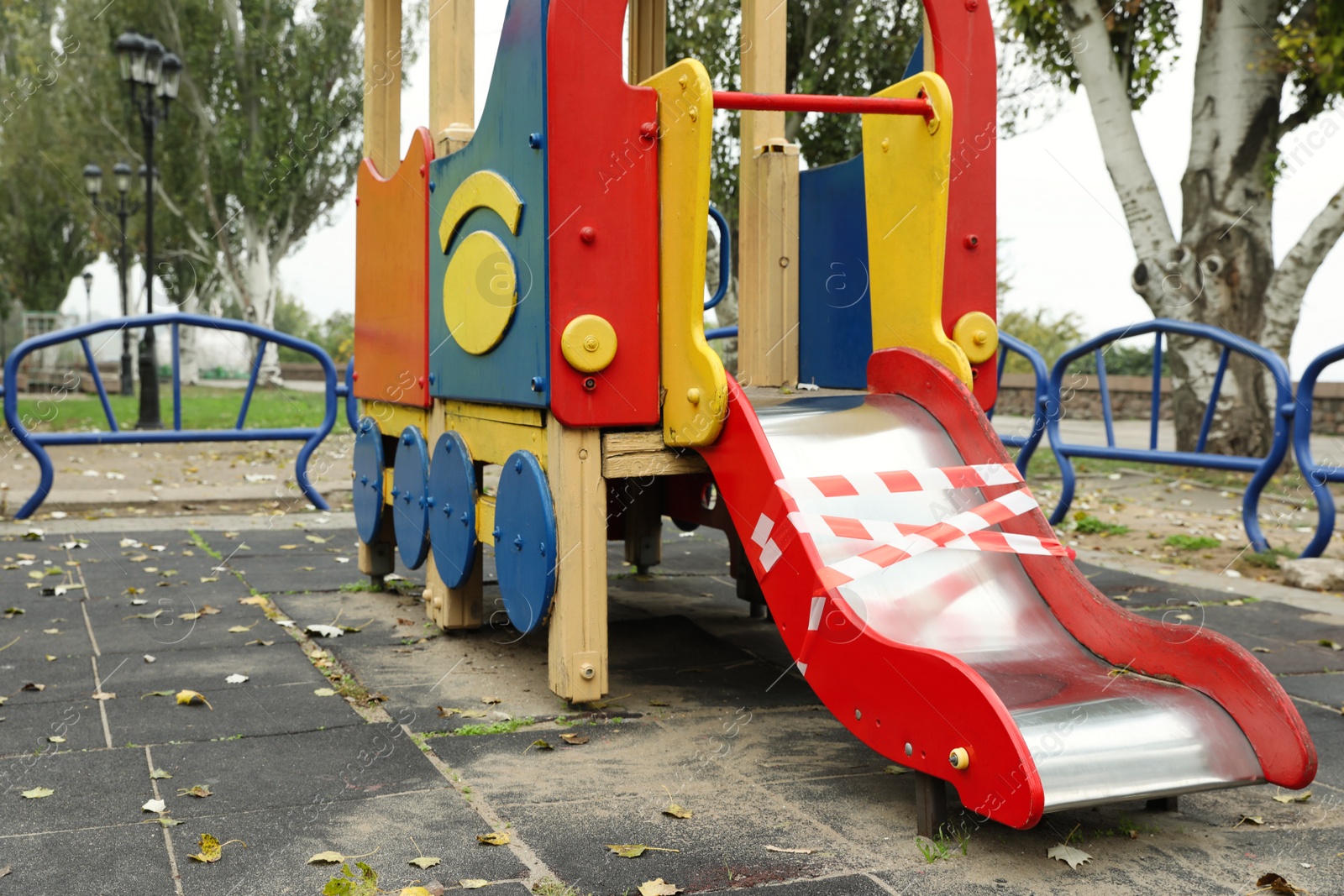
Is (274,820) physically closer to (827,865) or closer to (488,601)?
(827,865)

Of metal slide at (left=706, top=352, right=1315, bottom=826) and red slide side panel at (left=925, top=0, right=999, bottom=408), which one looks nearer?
metal slide at (left=706, top=352, right=1315, bottom=826)

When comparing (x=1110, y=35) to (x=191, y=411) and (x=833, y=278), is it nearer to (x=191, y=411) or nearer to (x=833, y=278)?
(x=833, y=278)

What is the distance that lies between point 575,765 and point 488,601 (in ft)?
8.54

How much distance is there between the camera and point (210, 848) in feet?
9.04

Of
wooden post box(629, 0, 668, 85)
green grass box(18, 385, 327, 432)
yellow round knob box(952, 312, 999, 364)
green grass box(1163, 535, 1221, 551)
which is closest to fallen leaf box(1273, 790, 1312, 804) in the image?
yellow round knob box(952, 312, 999, 364)

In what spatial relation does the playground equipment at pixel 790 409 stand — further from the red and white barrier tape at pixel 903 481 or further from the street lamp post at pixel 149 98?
the street lamp post at pixel 149 98

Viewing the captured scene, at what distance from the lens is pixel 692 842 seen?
283 centimetres

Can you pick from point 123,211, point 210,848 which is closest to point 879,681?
point 210,848

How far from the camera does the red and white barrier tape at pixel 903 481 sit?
3.49m

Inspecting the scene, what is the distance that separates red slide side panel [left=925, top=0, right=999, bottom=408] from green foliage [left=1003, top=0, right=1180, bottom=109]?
733cm

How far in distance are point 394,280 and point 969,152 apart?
2598 mm

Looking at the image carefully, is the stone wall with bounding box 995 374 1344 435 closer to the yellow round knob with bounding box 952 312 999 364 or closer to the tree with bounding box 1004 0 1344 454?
the tree with bounding box 1004 0 1344 454

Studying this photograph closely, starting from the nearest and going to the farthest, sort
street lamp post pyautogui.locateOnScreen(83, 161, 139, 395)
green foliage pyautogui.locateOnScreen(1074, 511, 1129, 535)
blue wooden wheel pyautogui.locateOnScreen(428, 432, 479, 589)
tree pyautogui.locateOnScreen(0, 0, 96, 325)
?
blue wooden wheel pyautogui.locateOnScreen(428, 432, 479, 589) → green foliage pyautogui.locateOnScreen(1074, 511, 1129, 535) → street lamp post pyautogui.locateOnScreen(83, 161, 139, 395) → tree pyautogui.locateOnScreen(0, 0, 96, 325)

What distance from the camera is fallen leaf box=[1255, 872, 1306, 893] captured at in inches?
101
